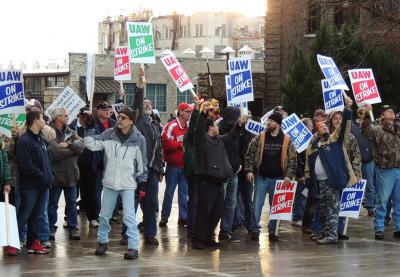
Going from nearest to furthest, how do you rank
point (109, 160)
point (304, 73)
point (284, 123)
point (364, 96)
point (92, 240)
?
point (109, 160), point (92, 240), point (284, 123), point (364, 96), point (304, 73)

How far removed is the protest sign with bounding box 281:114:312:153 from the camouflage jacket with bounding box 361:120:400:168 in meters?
1.13

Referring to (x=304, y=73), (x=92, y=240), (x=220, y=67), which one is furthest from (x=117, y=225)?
(x=220, y=67)

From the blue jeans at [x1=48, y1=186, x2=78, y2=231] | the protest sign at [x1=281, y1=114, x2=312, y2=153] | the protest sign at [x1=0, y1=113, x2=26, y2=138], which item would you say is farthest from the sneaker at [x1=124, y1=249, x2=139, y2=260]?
the protest sign at [x1=281, y1=114, x2=312, y2=153]

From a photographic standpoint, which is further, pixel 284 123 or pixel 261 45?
pixel 261 45

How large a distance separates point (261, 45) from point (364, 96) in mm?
74592

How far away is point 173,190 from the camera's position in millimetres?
15328

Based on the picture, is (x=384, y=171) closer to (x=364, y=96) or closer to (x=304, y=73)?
Result: (x=364, y=96)

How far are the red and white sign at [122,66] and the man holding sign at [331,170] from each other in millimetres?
4308

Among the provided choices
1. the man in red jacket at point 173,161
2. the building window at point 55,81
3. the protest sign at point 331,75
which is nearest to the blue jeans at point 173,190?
the man in red jacket at point 173,161

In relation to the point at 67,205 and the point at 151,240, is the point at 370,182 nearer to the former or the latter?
the point at 151,240

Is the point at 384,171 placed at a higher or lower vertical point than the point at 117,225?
higher

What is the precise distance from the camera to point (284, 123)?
49.5 feet

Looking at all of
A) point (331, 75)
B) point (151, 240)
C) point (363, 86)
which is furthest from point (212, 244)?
point (363, 86)

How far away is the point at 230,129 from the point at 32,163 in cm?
326
